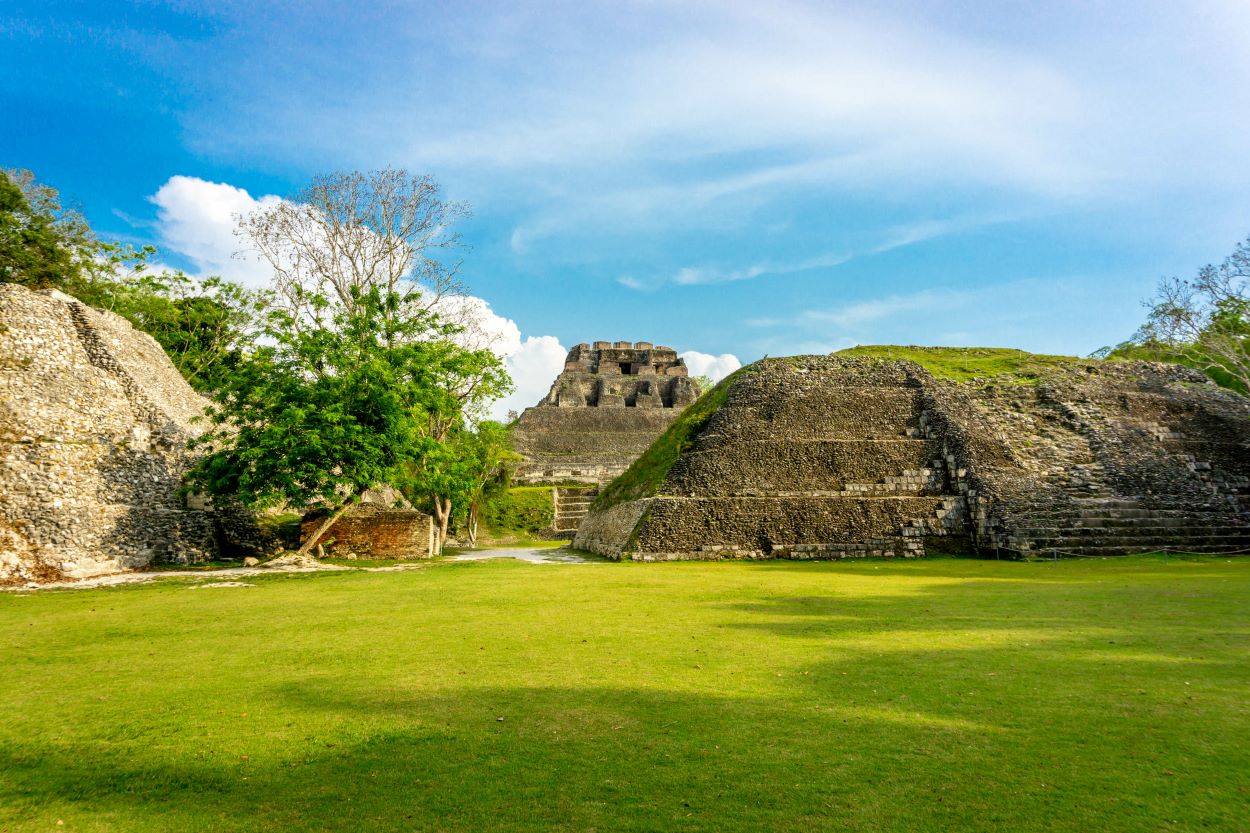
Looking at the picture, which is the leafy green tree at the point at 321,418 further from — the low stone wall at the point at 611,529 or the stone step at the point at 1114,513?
the stone step at the point at 1114,513

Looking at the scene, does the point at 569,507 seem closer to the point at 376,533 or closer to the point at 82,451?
the point at 376,533

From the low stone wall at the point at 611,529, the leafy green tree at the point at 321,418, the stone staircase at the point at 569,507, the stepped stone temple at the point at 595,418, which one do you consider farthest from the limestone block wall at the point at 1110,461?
the stepped stone temple at the point at 595,418

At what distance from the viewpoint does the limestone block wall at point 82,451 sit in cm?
Result: 1216

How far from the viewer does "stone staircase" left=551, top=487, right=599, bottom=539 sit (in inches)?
1180

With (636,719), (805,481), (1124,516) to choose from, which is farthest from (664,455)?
(636,719)

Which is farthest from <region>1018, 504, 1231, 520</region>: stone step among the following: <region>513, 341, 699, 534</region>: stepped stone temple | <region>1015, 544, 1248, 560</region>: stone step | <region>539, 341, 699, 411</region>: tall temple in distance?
<region>539, 341, 699, 411</region>: tall temple in distance

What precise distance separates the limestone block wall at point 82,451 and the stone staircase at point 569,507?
1622 cm

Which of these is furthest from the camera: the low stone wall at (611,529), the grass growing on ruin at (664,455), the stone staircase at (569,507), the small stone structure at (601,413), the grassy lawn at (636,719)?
the small stone structure at (601,413)

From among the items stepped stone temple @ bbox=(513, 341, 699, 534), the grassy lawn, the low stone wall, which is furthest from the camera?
stepped stone temple @ bbox=(513, 341, 699, 534)

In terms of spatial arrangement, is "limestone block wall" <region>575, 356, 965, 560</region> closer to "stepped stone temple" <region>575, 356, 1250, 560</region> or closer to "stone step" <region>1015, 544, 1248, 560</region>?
"stepped stone temple" <region>575, 356, 1250, 560</region>

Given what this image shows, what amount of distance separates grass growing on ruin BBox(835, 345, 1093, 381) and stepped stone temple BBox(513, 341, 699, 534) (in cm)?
1553

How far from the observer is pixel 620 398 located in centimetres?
4403

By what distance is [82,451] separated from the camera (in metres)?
13.4

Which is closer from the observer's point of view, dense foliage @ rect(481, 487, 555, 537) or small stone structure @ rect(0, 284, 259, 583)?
small stone structure @ rect(0, 284, 259, 583)
